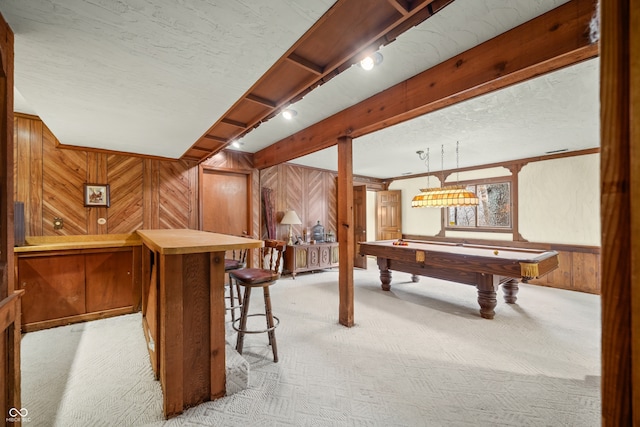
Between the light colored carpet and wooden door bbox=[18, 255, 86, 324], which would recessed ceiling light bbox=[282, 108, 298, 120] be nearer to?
the light colored carpet

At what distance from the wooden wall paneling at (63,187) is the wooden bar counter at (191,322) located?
2.76 metres

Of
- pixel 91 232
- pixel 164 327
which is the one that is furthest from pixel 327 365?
pixel 91 232

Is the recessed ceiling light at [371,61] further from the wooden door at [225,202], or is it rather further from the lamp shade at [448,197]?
the wooden door at [225,202]

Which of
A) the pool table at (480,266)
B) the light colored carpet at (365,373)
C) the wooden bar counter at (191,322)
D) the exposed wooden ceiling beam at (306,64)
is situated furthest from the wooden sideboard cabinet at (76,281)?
the pool table at (480,266)

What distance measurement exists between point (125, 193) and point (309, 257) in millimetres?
3495

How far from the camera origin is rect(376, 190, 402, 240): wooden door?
748cm

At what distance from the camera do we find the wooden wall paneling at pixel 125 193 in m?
3.98

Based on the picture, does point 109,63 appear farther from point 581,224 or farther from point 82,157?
point 581,224

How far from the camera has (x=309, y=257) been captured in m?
5.84

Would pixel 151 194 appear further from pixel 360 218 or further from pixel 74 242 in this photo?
pixel 360 218

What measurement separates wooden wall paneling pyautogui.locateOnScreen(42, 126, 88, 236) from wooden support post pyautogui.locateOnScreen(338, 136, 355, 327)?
143 inches

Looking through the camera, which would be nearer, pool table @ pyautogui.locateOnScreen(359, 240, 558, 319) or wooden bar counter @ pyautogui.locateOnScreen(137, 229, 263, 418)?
wooden bar counter @ pyautogui.locateOnScreen(137, 229, 263, 418)

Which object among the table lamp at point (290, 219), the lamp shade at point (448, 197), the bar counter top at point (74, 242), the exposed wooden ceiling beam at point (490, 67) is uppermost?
the exposed wooden ceiling beam at point (490, 67)

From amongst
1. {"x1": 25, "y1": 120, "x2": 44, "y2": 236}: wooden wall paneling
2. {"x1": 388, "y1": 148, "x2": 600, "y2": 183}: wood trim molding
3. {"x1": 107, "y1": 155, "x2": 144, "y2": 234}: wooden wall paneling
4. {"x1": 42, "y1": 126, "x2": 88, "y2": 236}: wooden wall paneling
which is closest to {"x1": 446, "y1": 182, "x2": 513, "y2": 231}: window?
{"x1": 388, "y1": 148, "x2": 600, "y2": 183}: wood trim molding
